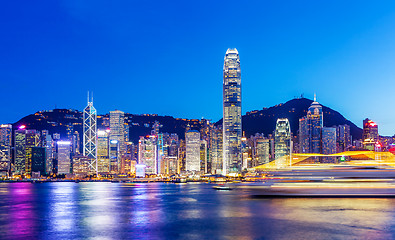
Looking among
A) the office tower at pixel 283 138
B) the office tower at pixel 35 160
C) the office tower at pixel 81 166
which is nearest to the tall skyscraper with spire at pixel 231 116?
the office tower at pixel 283 138

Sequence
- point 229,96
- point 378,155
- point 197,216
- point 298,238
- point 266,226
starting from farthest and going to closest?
1. point 229,96
2. point 378,155
3. point 197,216
4. point 266,226
5. point 298,238

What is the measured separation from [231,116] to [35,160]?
92505 millimetres

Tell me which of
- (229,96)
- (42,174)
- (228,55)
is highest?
(228,55)

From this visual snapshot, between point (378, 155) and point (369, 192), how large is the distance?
9.23 meters

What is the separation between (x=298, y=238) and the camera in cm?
2886

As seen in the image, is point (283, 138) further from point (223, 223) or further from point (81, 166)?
point (223, 223)

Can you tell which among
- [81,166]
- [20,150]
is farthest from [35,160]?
[81,166]

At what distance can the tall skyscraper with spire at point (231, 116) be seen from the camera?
18812cm

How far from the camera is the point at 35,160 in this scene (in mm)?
191875

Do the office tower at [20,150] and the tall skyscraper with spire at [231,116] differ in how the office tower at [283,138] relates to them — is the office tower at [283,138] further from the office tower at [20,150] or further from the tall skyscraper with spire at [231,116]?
the office tower at [20,150]

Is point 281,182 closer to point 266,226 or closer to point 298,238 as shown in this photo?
point 266,226

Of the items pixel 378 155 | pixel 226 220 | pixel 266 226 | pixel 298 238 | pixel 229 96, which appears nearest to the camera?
pixel 298 238

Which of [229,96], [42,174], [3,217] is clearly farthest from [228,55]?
[3,217]

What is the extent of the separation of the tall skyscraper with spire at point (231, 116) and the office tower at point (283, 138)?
18.6 meters
